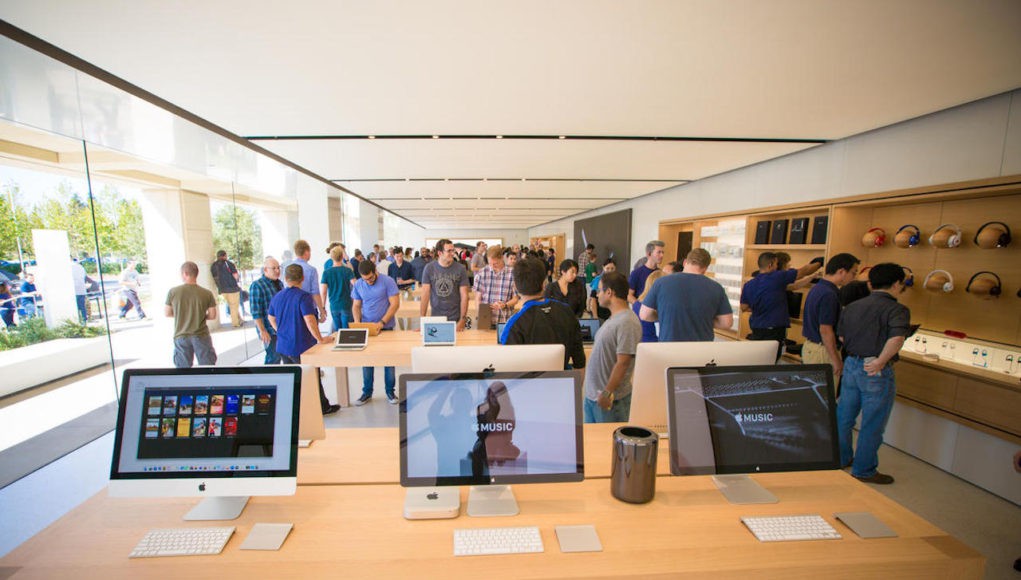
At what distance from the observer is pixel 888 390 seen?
111 inches

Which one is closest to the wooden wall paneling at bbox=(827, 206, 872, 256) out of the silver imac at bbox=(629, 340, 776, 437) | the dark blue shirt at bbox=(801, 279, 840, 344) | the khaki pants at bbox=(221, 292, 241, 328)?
the dark blue shirt at bbox=(801, 279, 840, 344)

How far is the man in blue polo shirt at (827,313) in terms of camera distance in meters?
3.19

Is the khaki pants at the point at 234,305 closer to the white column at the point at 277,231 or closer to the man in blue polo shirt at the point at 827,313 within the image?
the white column at the point at 277,231

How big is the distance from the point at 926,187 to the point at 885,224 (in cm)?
83

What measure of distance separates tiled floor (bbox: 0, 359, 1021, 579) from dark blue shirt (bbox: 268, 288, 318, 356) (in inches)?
61.4

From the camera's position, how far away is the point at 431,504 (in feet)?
4.40

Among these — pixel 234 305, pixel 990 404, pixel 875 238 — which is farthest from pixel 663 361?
pixel 234 305

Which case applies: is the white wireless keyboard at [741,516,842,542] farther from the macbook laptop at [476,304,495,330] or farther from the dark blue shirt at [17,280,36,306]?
the dark blue shirt at [17,280,36,306]

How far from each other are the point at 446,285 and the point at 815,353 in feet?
12.7

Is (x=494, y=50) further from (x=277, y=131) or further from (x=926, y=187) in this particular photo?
(x=926, y=187)

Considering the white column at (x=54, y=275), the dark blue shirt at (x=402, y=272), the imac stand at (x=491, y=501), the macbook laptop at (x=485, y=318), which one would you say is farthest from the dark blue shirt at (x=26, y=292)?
the dark blue shirt at (x=402, y=272)

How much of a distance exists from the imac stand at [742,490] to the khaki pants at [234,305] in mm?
7679

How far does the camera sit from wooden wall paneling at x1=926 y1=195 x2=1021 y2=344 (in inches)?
115

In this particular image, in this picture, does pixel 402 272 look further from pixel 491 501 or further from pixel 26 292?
pixel 491 501
